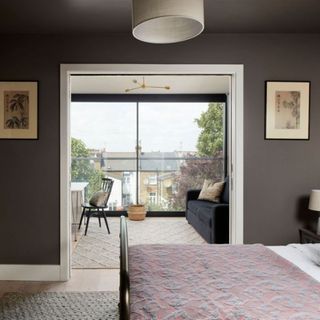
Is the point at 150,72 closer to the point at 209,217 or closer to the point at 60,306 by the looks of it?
the point at 209,217

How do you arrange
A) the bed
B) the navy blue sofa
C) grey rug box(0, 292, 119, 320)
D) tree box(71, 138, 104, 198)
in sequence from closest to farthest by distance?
the bed < grey rug box(0, 292, 119, 320) < the navy blue sofa < tree box(71, 138, 104, 198)

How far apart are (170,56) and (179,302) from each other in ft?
8.87

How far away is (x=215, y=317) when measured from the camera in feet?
4.75

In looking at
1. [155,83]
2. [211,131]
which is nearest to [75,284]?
[155,83]

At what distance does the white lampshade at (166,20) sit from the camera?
185cm

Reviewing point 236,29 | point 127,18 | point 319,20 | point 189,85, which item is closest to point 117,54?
point 127,18

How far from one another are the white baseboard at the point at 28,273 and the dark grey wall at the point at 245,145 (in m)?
0.06

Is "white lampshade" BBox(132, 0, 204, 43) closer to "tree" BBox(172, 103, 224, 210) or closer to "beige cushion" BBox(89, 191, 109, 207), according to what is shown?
"beige cushion" BBox(89, 191, 109, 207)

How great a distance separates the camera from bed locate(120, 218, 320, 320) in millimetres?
1484

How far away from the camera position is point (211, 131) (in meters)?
7.73

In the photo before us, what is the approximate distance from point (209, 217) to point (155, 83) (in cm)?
295

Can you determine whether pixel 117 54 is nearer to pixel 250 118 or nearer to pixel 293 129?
pixel 250 118

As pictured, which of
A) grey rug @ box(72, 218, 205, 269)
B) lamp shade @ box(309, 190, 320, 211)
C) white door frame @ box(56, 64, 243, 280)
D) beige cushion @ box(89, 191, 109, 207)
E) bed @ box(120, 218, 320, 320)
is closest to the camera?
bed @ box(120, 218, 320, 320)

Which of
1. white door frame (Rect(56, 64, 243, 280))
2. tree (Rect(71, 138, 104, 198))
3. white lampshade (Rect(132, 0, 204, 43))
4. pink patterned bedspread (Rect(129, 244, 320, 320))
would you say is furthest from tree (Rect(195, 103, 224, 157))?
white lampshade (Rect(132, 0, 204, 43))
